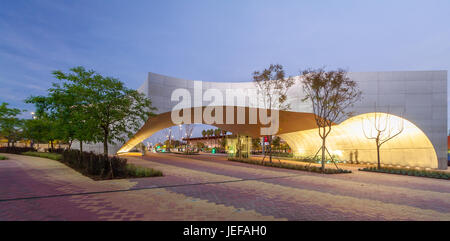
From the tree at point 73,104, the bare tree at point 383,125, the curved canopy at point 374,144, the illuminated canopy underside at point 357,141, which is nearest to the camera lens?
the tree at point 73,104

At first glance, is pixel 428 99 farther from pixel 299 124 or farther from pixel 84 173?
pixel 84 173

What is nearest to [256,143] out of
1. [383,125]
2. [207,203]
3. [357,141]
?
[357,141]

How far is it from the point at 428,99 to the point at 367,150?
6.97m

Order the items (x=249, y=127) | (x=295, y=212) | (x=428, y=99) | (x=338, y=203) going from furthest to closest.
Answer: (x=249, y=127) → (x=428, y=99) → (x=338, y=203) → (x=295, y=212)

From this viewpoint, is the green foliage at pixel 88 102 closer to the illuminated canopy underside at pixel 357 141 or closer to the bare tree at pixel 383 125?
the illuminated canopy underside at pixel 357 141

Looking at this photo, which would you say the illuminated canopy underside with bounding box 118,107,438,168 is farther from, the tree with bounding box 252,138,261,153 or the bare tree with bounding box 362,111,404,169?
the tree with bounding box 252,138,261,153

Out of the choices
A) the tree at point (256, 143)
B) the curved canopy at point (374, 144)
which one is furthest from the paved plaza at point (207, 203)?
A: the tree at point (256, 143)

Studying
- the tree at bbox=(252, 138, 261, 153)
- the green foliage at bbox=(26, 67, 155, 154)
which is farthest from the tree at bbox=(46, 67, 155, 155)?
the tree at bbox=(252, 138, 261, 153)

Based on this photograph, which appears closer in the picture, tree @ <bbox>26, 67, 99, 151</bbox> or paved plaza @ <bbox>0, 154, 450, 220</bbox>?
paved plaza @ <bbox>0, 154, 450, 220</bbox>

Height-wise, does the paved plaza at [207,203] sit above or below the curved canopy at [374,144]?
below

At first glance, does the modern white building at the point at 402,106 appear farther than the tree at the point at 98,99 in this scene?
Yes

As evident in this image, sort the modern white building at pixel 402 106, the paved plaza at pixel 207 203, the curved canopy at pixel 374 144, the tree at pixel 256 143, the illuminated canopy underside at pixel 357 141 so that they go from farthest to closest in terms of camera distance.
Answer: the tree at pixel 256 143 < the illuminated canopy underside at pixel 357 141 < the curved canopy at pixel 374 144 < the modern white building at pixel 402 106 < the paved plaza at pixel 207 203

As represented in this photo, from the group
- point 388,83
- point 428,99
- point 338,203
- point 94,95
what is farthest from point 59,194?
point 428,99
